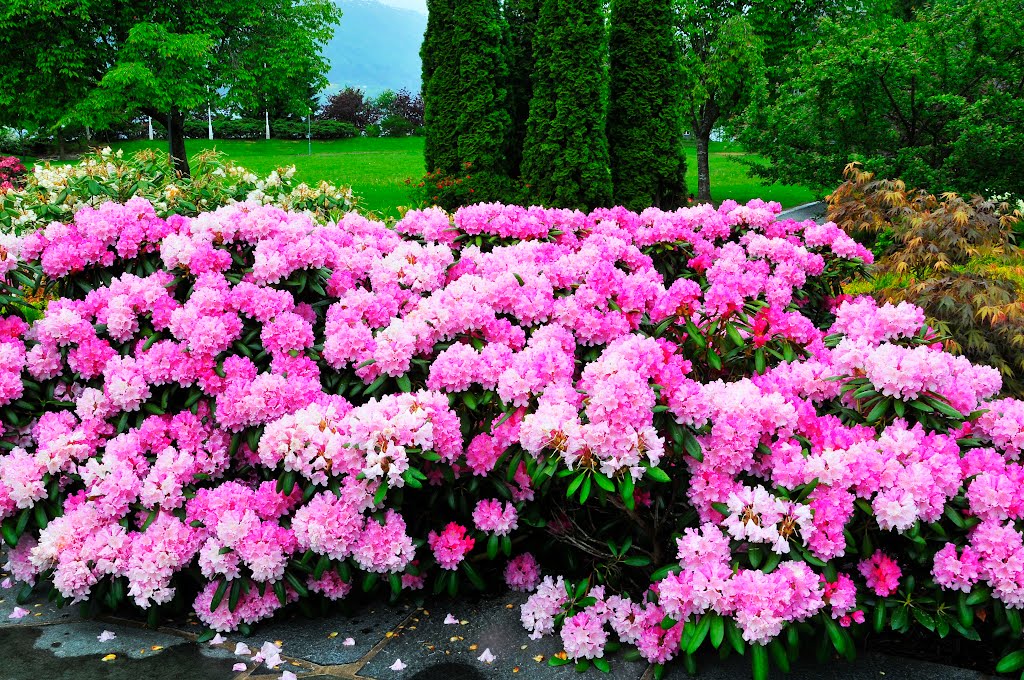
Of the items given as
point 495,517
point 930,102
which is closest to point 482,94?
point 930,102

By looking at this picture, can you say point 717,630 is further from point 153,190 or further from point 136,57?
point 136,57

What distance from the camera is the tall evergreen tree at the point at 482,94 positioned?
34.5 ft

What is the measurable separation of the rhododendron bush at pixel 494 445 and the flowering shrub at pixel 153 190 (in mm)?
1095

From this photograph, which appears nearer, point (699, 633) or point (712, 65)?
point (699, 633)

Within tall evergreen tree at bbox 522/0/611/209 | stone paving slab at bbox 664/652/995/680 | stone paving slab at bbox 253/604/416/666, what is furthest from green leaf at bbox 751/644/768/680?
tall evergreen tree at bbox 522/0/611/209

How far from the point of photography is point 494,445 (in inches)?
106

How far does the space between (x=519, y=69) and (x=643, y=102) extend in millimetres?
1896

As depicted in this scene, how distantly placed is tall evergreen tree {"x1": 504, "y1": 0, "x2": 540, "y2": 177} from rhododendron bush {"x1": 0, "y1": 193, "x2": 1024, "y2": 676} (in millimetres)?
8261

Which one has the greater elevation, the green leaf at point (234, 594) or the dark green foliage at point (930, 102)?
the dark green foliage at point (930, 102)

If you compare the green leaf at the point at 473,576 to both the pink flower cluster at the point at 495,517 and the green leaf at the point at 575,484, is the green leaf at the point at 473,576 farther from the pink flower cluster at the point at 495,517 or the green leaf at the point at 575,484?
the green leaf at the point at 575,484

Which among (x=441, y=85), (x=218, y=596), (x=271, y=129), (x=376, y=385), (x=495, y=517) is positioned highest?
(x=271, y=129)

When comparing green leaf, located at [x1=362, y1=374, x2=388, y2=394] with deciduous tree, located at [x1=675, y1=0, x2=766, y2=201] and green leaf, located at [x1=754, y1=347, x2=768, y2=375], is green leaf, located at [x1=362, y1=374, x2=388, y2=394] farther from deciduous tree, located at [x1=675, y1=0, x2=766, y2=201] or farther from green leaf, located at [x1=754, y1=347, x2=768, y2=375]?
deciduous tree, located at [x1=675, y1=0, x2=766, y2=201]

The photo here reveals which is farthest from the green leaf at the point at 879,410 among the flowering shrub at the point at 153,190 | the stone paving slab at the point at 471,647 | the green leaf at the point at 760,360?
the flowering shrub at the point at 153,190

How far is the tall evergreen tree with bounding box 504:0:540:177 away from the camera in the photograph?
36.8 feet
